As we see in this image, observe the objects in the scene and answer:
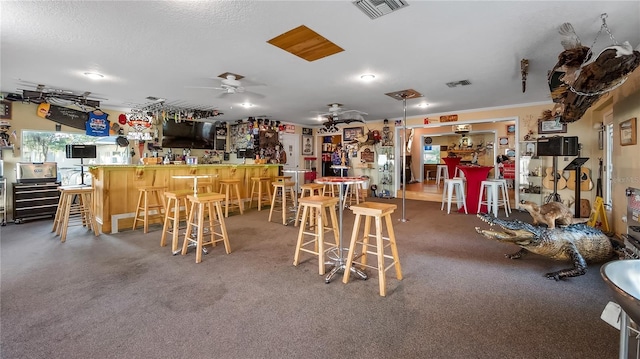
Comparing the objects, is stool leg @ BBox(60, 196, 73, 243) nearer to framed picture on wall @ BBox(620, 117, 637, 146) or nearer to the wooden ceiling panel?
the wooden ceiling panel

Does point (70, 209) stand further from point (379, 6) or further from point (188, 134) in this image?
point (379, 6)

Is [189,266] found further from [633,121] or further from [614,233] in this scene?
[614,233]


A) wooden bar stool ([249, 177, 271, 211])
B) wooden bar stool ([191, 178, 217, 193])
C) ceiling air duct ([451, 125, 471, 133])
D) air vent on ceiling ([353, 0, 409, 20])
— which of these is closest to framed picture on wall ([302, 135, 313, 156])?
wooden bar stool ([249, 177, 271, 211])

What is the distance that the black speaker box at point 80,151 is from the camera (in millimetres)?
4621

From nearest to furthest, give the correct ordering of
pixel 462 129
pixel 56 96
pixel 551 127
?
pixel 56 96 < pixel 551 127 < pixel 462 129

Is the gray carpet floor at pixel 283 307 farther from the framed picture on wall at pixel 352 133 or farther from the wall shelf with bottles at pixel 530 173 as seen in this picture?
the framed picture on wall at pixel 352 133

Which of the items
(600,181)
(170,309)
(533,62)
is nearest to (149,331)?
(170,309)

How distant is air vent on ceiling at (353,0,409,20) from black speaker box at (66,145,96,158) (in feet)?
16.5

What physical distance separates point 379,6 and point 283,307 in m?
2.36

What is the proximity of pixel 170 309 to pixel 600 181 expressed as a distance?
6465mm

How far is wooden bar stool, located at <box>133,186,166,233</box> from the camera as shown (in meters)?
4.05

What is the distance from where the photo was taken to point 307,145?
9.44 m

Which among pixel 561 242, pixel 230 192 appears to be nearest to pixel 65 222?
pixel 230 192

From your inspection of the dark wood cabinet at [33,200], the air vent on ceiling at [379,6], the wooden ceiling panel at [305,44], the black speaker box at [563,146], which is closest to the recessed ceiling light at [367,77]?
the wooden ceiling panel at [305,44]
